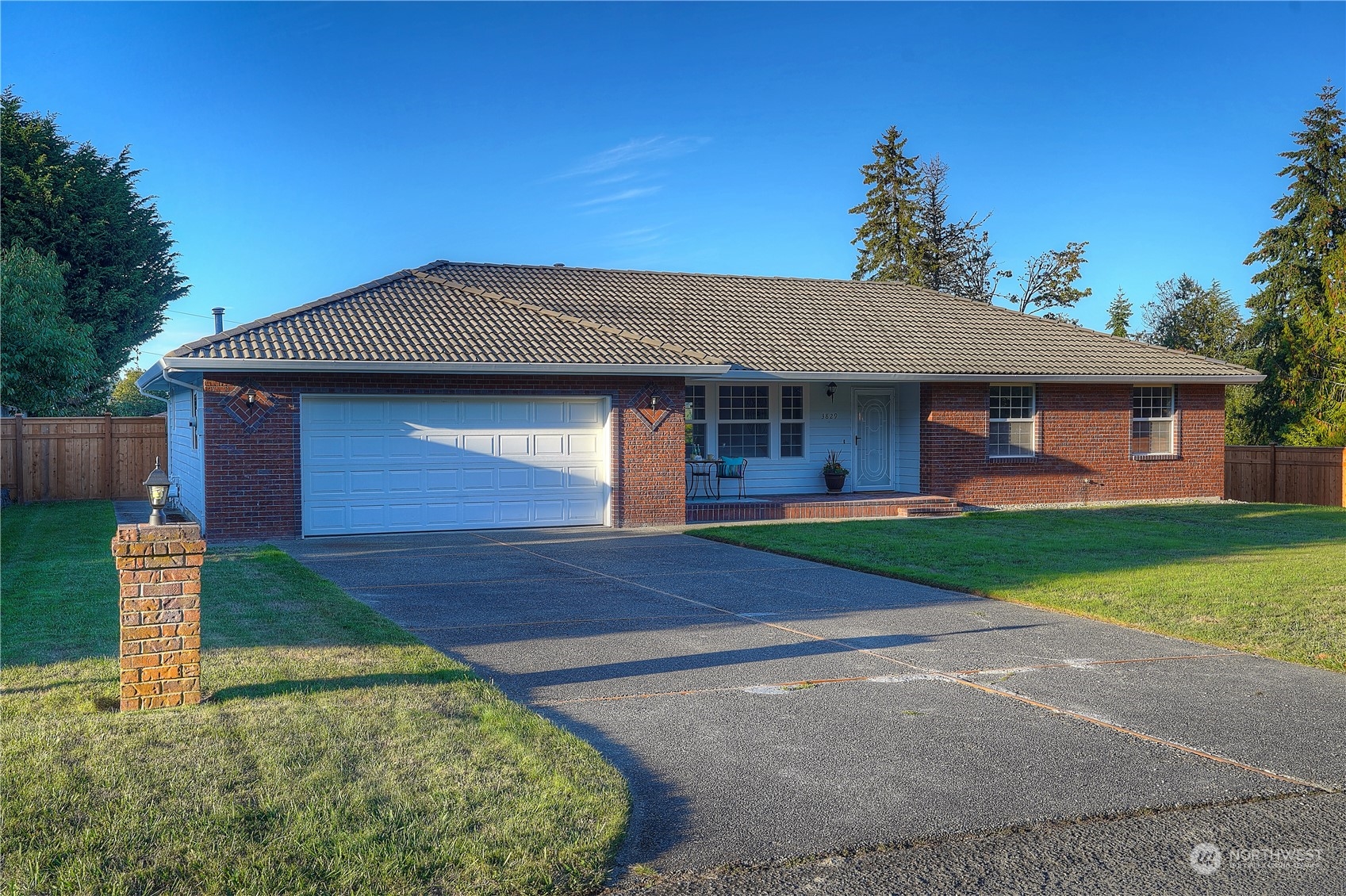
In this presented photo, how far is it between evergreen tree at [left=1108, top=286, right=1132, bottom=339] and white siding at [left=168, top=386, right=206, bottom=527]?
41.1 metres

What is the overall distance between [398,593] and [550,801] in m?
6.34

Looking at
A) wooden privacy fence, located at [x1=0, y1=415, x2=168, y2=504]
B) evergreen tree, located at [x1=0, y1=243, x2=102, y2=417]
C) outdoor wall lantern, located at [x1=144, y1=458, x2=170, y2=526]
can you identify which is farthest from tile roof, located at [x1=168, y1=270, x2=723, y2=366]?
outdoor wall lantern, located at [x1=144, y1=458, x2=170, y2=526]

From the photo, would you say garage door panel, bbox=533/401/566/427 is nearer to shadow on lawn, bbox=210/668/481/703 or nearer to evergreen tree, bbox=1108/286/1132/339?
Result: shadow on lawn, bbox=210/668/481/703

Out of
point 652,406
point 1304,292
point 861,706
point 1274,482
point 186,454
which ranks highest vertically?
point 1304,292

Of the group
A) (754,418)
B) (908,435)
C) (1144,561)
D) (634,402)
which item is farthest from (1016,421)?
(1144,561)

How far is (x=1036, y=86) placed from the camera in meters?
21.6

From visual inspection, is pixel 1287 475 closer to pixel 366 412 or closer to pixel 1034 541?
pixel 1034 541

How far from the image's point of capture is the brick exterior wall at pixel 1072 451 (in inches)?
807

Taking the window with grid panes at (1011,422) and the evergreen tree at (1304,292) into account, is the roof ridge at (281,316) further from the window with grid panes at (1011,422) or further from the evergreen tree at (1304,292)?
the evergreen tree at (1304,292)

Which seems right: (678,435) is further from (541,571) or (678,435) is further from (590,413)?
(541,571)

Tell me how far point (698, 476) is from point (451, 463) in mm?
5256

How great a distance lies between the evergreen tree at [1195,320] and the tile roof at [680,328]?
23015 millimetres

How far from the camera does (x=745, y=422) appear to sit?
20.7 meters

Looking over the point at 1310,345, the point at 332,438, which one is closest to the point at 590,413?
the point at 332,438
